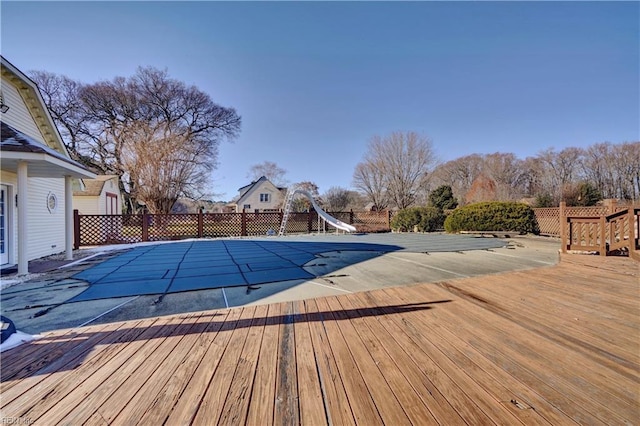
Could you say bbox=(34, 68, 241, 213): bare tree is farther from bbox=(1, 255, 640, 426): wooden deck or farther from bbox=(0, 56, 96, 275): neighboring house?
bbox=(1, 255, 640, 426): wooden deck

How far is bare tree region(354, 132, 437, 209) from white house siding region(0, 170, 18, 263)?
17305 mm

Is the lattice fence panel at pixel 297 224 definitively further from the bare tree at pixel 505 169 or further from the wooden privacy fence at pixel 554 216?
the bare tree at pixel 505 169

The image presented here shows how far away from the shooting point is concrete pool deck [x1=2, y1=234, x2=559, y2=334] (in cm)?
261

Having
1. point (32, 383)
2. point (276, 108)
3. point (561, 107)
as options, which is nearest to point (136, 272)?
point (32, 383)

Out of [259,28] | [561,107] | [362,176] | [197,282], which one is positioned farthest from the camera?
[362,176]

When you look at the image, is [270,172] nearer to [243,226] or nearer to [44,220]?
[243,226]

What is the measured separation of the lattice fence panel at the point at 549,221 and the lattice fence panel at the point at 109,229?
627 inches

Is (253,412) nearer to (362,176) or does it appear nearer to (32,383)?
(32,383)

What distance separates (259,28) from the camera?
7.75 m

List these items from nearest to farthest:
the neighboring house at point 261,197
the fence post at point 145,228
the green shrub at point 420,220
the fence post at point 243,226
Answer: the fence post at point 145,228, the fence post at point 243,226, the green shrub at point 420,220, the neighboring house at point 261,197

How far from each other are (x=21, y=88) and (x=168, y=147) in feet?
21.5

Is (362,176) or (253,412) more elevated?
(362,176)

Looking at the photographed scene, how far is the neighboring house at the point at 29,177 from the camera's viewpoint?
4184 mm

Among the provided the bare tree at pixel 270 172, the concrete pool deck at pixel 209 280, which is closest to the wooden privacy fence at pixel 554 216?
the concrete pool deck at pixel 209 280
